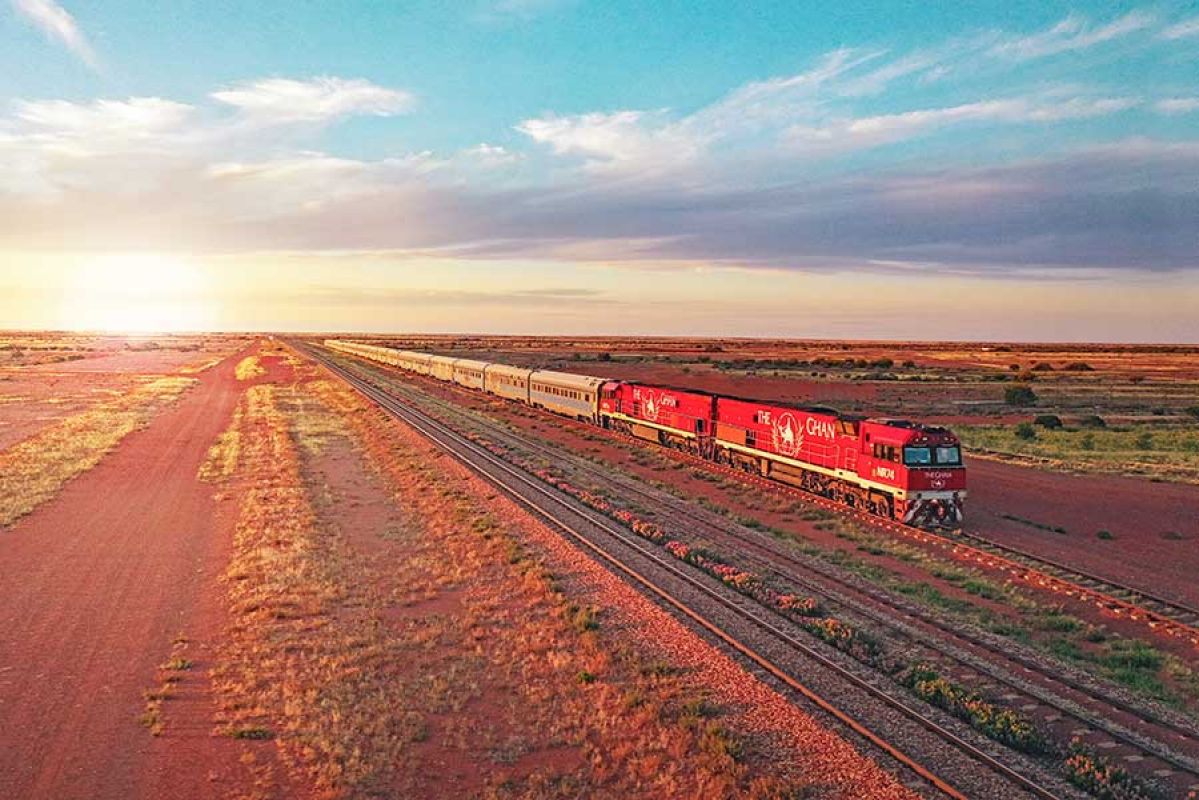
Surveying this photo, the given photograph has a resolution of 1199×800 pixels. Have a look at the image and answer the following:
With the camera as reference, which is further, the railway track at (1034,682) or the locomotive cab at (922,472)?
the locomotive cab at (922,472)

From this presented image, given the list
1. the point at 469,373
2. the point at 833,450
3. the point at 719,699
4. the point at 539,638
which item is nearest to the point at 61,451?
the point at 539,638

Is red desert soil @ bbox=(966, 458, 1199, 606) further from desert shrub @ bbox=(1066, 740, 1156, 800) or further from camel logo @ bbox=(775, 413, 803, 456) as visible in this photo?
desert shrub @ bbox=(1066, 740, 1156, 800)

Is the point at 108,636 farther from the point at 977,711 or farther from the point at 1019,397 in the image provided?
the point at 1019,397

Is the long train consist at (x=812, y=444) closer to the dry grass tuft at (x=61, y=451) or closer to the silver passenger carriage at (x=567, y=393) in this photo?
the silver passenger carriage at (x=567, y=393)

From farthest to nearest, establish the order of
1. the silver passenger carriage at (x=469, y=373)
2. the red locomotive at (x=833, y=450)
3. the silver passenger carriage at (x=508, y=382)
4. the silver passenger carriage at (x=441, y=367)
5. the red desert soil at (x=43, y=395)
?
the silver passenger carriage at (x=441, y=367), the silver passenger carriage at (x=469, y=373), the silver passenger carriage at (x=508, y=382), the red desert soil at (x=43, y=395), the red locomotive at (x=833, y=450)

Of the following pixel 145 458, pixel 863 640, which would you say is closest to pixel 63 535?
pixel 145 458

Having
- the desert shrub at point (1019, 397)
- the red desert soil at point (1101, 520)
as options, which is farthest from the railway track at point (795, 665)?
the desert shrub at point (1019, 397)
